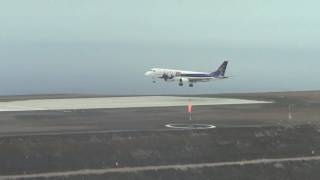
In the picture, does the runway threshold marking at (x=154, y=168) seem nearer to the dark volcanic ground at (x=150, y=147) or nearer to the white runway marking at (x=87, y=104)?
the dark volcanic ground at (x=150, y=147)

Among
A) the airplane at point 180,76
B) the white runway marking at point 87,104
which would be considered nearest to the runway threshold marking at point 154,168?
the white runway marking at point 87,104

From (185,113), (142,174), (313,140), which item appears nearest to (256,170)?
(142,174)

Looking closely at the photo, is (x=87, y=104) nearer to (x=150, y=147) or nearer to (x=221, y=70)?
(x=150, y=147)

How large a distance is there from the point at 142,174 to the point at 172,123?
1658 cm

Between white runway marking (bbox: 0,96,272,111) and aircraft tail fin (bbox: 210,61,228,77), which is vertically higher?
white runway marking (bbox: 0,96,272,111)

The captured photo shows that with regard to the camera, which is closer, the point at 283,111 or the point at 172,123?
the point at 172,123

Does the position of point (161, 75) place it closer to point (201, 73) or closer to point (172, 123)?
point (201, 73)

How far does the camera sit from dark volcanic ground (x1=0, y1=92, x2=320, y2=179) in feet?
86.8

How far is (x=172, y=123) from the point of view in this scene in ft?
137

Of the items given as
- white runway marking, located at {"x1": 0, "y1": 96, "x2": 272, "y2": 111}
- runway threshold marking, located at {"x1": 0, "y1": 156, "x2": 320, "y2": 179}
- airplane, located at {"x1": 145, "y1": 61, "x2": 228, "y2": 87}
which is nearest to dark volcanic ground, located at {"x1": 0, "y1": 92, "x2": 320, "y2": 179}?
runway threshold marking, located at {"x1": 0, "y1": 156, "x2": 320, "y2": 179}

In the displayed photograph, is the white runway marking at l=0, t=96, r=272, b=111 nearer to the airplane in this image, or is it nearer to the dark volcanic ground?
the dark volcanic ground

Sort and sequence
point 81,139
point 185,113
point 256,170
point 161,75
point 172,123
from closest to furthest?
1. point 256,170
2. point 81,139
3. point 172,123
4. point 185,113
5. point 161,75

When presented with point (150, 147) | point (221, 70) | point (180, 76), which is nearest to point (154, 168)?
point (150, 147)

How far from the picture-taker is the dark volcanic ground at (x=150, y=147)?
26469mm
